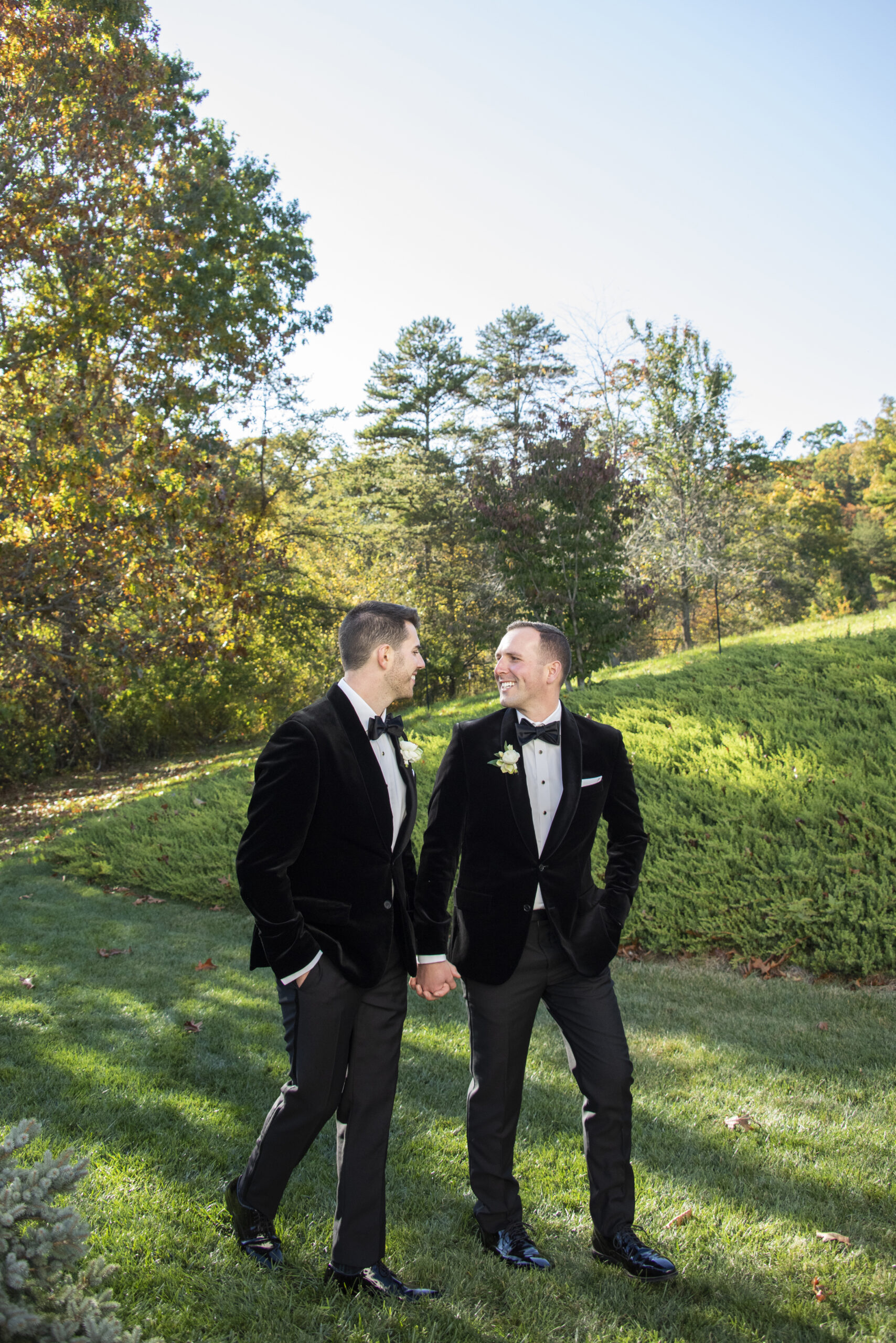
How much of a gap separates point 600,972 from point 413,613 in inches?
56.9

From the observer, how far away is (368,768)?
9.90 ft

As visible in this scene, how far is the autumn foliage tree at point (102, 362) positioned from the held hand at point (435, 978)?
10229mm

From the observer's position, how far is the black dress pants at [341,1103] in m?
2.86

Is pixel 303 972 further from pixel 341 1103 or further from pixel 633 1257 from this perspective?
pixel 633 1257

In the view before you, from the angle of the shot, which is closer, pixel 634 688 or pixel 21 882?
pixel 21 882

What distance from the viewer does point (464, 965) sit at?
320cm

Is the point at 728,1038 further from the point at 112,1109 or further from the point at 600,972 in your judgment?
the point at 112,1109

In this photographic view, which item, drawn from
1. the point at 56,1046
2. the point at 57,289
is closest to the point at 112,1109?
the point at 56,1046

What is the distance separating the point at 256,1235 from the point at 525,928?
4.43 ft

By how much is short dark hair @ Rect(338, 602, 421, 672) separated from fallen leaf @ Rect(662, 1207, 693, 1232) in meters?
2.36

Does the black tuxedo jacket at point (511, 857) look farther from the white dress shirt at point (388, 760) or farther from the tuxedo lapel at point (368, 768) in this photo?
the tuxedo lapel at point (368, 768)

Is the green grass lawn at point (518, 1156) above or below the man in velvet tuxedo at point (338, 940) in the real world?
below

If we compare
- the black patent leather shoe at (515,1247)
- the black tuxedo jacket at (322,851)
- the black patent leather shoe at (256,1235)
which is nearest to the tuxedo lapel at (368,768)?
the black tuxedo jacket at (322,851)

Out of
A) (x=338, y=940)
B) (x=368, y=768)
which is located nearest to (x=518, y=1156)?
(x=338, y=940)
